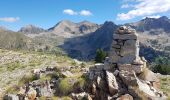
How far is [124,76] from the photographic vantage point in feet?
115

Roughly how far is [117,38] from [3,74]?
36302 mm

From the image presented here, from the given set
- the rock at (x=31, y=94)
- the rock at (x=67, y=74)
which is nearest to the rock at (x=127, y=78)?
the rock at (x=67, y=74)

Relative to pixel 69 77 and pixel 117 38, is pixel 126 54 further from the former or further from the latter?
pixel 69 77

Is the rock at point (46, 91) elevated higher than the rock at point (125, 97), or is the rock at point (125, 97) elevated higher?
the rock at point (46, 91)

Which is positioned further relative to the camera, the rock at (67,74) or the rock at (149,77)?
the rock at (67,74)

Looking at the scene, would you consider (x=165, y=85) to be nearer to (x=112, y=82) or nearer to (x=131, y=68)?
(x=131, y=68)

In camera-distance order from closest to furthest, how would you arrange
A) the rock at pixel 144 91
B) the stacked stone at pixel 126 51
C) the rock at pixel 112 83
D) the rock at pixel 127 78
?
the rock at pixel 144 91 → the rock at pixel 127 78 → the rock at pixel 112 83 → the stacked stone at pixel 126 51

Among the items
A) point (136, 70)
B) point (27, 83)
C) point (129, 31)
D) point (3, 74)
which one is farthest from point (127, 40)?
point (3, 74)

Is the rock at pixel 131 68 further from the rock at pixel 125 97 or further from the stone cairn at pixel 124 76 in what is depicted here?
the rock at pixel 125 97

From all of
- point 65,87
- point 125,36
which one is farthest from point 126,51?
point 65,87

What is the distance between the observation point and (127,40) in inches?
1483

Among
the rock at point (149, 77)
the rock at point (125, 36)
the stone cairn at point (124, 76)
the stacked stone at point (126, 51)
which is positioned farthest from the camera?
the rock at point (125, 36)

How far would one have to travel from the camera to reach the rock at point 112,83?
34.6 metres

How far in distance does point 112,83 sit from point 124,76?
1374 mm
